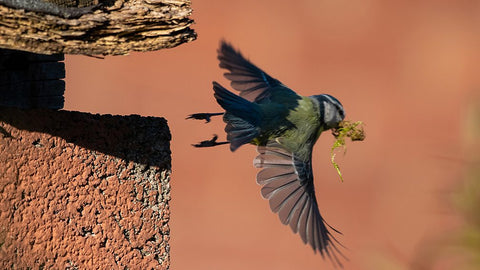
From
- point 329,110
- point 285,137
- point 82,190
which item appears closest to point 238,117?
point 285,137

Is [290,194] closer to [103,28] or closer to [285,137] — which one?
[285,137]

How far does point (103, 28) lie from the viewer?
185 cm

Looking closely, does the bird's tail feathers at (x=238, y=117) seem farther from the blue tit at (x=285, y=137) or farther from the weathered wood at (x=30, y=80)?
the weathered wood at (x=30, y=80)

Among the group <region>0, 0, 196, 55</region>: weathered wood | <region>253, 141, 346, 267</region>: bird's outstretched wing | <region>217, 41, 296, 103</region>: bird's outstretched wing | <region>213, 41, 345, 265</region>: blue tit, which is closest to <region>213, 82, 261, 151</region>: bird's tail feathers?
<region>213, 41, 345, 265</region>: blue tit

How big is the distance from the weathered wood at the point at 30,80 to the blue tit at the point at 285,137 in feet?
1.65

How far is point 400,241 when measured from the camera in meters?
5.53

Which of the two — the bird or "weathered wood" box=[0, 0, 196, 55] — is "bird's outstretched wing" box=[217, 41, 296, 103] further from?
"weathered wood" box=[0, 0, 196, 55]

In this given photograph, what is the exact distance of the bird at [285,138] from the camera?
2.65m

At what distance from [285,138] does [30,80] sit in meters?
0.91

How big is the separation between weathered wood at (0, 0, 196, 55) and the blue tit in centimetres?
62

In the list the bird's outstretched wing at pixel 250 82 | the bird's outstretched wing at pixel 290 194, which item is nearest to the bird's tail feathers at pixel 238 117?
the bird's outstretched wing at pixel 290 194

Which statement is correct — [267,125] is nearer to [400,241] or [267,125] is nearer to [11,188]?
[11,188]

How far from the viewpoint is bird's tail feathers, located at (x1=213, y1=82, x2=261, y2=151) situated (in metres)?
2.53

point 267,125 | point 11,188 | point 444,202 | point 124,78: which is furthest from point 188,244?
point 11,188
